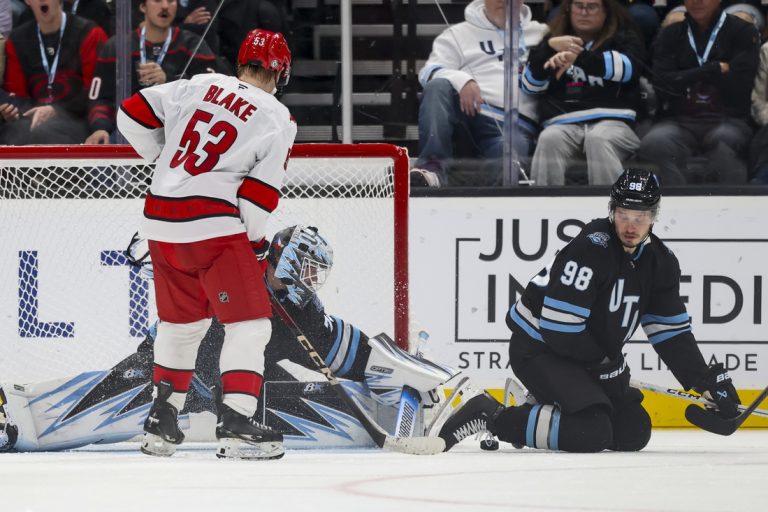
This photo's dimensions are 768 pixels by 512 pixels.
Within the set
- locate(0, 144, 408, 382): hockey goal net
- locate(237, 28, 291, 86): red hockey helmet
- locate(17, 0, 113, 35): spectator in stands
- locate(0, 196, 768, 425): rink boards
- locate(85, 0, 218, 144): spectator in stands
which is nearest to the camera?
locate(237, 28, 291, 86): red hockey helmet

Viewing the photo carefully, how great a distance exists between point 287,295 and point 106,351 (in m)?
0.58

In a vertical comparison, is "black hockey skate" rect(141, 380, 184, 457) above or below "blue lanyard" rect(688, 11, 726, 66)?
below

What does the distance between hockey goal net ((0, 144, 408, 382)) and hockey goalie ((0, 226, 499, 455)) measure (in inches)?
5.2

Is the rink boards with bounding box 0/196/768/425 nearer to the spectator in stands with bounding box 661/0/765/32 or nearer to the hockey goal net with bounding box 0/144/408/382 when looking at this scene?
the spectator in stands with bounding box 661/0/765/32

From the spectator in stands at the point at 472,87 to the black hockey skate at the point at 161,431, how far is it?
1665 mm

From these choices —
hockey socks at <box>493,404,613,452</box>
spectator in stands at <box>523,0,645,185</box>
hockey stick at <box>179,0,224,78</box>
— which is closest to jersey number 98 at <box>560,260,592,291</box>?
hockey socks at <box>493,404,613,452</box>

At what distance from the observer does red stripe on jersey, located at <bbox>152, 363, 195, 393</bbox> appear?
3.19m

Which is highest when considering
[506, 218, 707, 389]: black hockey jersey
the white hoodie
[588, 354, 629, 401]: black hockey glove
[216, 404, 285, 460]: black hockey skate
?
the white hoodie

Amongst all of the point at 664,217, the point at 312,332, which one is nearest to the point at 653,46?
the point at 664,217

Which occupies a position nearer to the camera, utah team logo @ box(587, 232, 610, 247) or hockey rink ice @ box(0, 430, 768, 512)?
hockey rink ice @ box(0, 430, 768, 512)

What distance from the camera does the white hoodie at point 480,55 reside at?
15.0 ft

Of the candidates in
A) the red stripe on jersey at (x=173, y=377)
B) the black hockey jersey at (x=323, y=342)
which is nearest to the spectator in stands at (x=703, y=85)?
the black hockey jersey at (x=323, y=342)

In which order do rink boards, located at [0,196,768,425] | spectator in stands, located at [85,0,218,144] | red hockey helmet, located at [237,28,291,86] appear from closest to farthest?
red hockey helmet, located at [237,28,291,86], rink boards, located at [0,196,768,425], spectator in stands, located at [85,0,218,144]

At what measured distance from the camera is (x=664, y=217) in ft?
14.4
